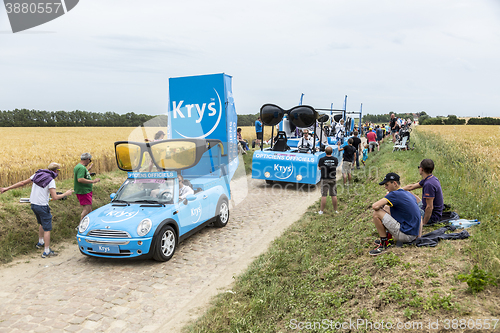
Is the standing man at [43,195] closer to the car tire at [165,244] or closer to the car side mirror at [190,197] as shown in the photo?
the car tire at [165,244]

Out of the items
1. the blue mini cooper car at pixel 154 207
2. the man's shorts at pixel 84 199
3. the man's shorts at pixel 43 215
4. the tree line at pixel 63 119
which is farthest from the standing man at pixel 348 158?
the tree line at pixel 63 119

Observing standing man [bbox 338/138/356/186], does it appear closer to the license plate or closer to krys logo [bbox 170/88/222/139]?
krys logo [bbox 170/88/222/139]

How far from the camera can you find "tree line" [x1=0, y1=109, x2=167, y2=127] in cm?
5357

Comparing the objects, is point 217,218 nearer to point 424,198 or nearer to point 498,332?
point 424,198

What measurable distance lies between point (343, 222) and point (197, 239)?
3.82 meters

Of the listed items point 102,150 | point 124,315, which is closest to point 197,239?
point 124,315

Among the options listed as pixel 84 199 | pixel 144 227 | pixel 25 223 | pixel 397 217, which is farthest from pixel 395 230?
pixel 25 223

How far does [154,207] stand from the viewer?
668 cm

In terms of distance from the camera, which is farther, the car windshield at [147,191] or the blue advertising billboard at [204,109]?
the blue advertising billboard at [204,109]

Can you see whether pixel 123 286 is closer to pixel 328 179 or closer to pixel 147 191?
pixel 147 191

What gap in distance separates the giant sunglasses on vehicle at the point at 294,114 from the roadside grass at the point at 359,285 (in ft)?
19.6

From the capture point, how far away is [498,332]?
9.03ft

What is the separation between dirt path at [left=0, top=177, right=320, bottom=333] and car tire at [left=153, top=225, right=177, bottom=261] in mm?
179

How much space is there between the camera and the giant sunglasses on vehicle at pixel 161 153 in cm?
735
